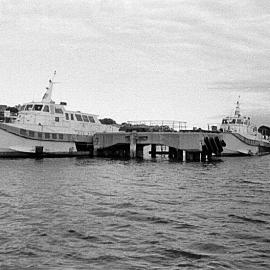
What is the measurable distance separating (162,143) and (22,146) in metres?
16.4

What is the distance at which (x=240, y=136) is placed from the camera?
227 feet

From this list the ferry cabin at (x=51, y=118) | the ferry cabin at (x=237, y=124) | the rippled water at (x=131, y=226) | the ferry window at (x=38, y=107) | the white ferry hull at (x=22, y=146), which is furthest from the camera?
the ferry cabin at (x=237, y=124)

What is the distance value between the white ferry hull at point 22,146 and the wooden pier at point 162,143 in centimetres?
545

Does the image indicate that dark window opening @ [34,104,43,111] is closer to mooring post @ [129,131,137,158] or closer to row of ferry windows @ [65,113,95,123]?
row of ferry windows @ [65,113,95,123]

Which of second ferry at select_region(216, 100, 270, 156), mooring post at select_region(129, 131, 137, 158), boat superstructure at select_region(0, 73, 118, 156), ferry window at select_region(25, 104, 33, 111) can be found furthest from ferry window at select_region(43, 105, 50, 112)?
second ferry at select_region(216, 100, 270, 156)

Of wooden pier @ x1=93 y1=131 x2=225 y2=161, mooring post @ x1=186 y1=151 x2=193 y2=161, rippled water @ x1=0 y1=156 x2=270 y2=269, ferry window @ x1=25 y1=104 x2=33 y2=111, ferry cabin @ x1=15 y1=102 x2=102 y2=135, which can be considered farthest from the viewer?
ferry window @ x1=25 y1=104 x2=33 y2=111

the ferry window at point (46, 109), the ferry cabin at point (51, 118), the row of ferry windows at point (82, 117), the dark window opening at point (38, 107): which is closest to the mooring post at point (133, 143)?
the ferry cabin at point (51, 118)

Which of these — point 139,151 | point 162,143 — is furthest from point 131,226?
point 139,151

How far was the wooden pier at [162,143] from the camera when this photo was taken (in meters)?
53.8

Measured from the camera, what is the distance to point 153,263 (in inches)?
455

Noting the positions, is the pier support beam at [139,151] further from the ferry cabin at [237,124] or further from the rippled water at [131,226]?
the rippled water at [131,226]

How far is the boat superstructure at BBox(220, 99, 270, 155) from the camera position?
68.8 m

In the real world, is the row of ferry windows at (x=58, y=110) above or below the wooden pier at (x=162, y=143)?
above

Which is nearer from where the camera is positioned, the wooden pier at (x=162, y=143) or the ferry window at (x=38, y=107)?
the wooden pier at (x=162, y=143)
